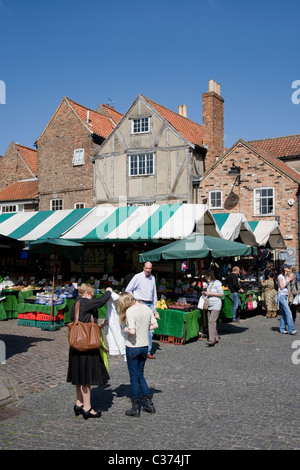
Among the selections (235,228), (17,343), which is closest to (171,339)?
(17,343)

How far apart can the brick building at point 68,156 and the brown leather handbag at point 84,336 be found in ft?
70.7

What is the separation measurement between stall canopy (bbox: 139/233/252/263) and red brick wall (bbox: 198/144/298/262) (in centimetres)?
1211

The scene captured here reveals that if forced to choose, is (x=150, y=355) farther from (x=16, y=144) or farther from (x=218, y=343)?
(x=16, y=144)

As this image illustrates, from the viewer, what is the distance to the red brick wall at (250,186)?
77.2 ft

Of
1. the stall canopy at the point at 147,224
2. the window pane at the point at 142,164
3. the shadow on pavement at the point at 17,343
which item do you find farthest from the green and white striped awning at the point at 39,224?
the window pane at the point at 142,164

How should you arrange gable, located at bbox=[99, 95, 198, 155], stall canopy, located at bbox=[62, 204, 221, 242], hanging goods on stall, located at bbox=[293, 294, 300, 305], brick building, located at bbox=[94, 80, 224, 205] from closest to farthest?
hanging goods on stall, located at bbox=[293, 294, 300, 305] < stall canopy, located at bbox=[62, 204, 221, 242] < brick building, located at bbox=[94, 80, 224, 205] < gable, located at bbox=[99, 95, 198, 155]

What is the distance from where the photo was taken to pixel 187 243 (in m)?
11.8

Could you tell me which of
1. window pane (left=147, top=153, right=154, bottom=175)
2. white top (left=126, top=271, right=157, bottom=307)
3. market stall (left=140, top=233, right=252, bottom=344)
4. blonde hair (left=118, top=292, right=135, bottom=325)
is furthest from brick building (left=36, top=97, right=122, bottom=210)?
blonde hair (left=118, top=292, right=135, bottom=325)

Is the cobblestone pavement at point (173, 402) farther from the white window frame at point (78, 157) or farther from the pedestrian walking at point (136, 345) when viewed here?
the white window frame at point (78, 157)

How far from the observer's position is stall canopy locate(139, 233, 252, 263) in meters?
11.3

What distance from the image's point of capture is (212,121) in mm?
27641

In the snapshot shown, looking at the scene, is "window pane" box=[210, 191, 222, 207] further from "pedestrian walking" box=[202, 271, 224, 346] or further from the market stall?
"pedestrian walking" box=[202, 271, 224, 346]

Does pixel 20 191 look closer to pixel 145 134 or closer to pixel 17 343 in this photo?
pixel 145 134

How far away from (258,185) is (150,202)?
582 centimetres
